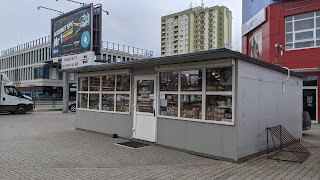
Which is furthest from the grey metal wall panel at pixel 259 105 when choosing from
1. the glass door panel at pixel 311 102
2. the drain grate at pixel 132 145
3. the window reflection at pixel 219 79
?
the glass door panel at pixel 311 102

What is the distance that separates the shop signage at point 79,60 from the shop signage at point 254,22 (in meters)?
11.8

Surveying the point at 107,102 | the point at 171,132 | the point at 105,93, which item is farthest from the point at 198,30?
the point at 171,132

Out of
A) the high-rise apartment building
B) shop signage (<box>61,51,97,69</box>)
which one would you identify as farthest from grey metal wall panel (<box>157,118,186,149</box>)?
the high-rise apartment building

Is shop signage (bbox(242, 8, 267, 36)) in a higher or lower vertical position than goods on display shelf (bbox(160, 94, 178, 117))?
higher

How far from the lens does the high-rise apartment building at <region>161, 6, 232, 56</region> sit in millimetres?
86688

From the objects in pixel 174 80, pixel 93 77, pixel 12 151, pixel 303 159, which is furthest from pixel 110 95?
pixel 303 159

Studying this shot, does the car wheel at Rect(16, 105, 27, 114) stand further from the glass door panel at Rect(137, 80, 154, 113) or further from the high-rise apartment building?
the high-rise apartment building

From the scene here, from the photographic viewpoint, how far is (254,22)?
22000mm

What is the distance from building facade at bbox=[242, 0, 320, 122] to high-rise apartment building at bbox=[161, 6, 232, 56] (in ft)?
221

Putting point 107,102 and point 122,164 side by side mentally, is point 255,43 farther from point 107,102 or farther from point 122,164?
point 122,164

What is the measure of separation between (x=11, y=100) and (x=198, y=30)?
246 ft

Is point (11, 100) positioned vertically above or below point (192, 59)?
below

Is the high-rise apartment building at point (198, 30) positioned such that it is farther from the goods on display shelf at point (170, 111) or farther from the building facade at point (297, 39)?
the goods on display shelf at point (170, 111)

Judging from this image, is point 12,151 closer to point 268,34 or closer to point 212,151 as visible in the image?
point 212,151
